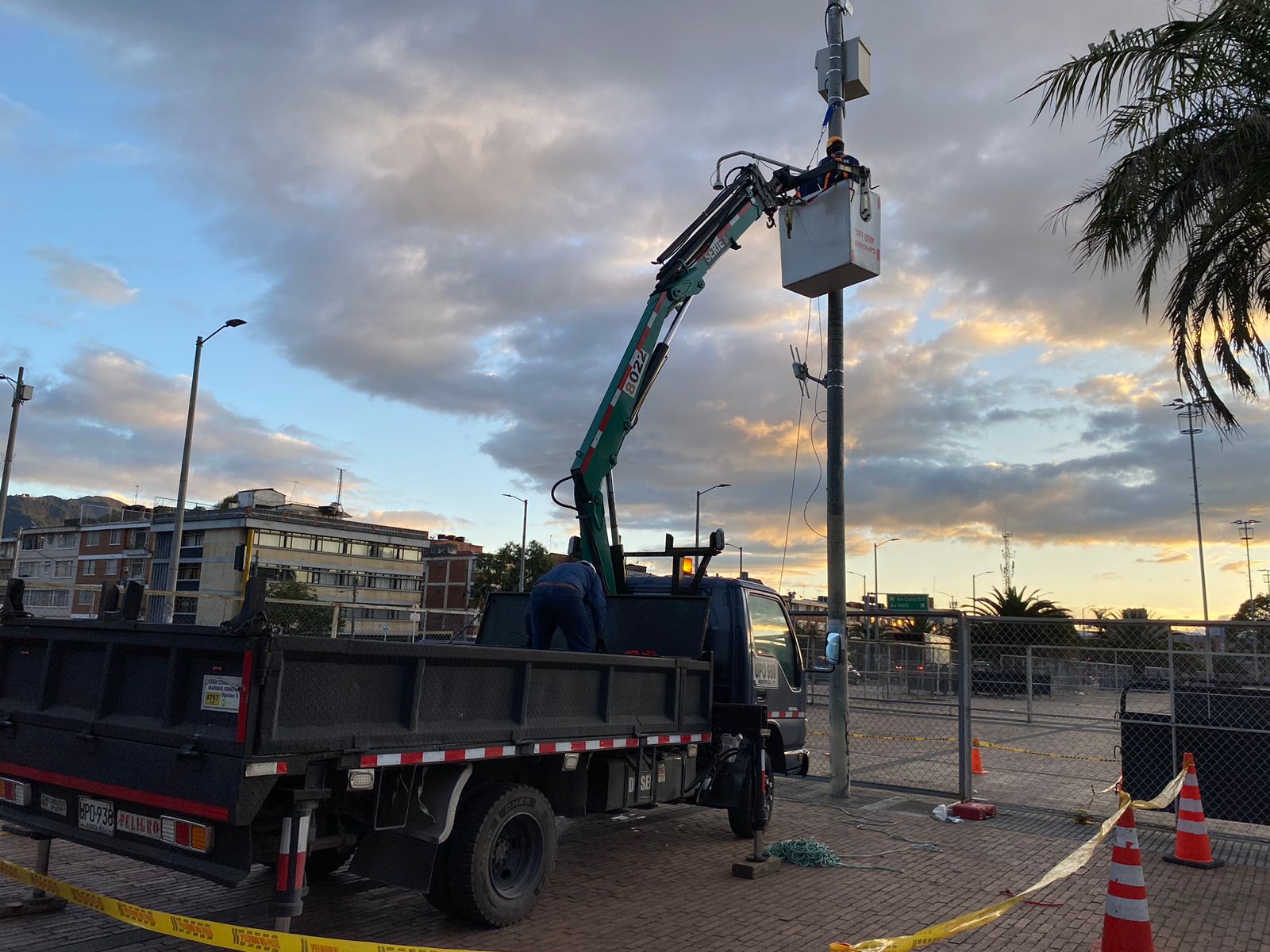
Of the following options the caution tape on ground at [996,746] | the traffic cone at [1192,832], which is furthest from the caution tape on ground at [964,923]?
the caution tape on ground at [996,746]

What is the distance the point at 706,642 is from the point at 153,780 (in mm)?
4835

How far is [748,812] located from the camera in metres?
7.49

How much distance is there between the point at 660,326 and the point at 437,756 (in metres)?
5.93

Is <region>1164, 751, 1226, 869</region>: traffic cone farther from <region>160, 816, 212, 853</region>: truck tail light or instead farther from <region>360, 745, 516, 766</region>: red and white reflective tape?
<region>160, 816, 212, 853</region>: truck tail light

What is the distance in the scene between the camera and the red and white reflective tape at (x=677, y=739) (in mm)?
6643

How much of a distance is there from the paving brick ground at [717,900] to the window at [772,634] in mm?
1562

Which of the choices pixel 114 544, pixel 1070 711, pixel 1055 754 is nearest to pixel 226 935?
pixel 1055 754

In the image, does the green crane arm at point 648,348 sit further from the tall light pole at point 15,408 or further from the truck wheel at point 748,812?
the tall light pole at point 15,408

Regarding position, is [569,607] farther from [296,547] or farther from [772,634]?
[296,547]

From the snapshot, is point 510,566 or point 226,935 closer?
point 226,935

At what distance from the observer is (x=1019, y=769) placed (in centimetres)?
1331

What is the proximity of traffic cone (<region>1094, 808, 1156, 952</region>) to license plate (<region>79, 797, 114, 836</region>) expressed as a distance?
527 cm

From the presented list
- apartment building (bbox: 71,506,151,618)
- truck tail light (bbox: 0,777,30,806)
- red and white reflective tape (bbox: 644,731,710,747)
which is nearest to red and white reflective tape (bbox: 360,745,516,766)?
red and white reflective tape (bbox: 644,731,710,747)

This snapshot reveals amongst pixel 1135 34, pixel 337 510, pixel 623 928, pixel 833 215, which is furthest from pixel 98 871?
pixel 337 510
